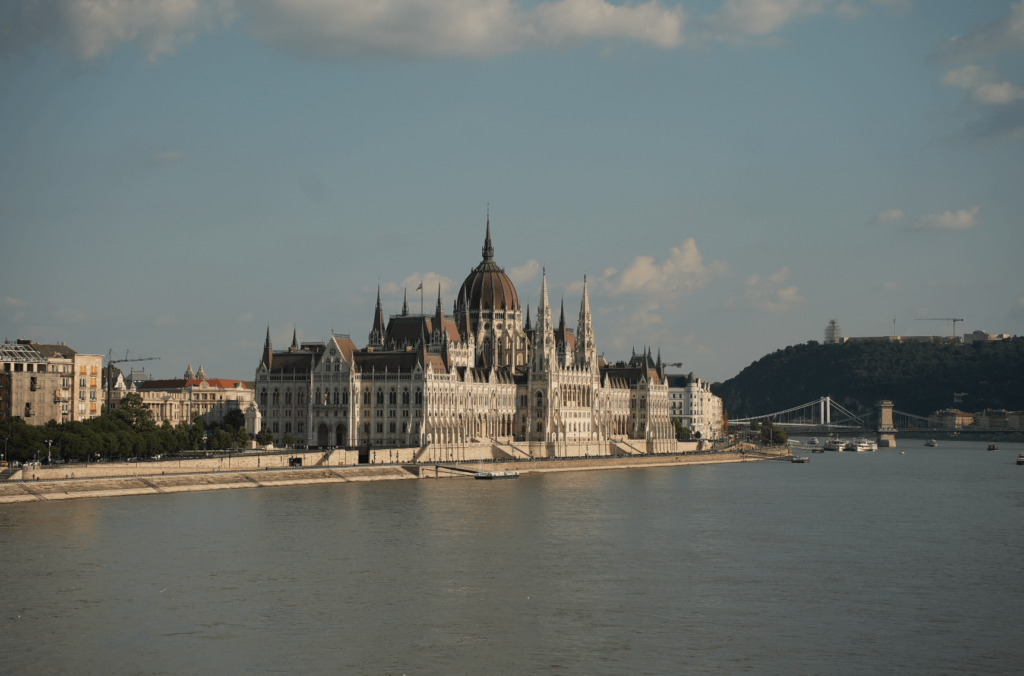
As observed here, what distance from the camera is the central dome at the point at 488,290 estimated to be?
6196 inches

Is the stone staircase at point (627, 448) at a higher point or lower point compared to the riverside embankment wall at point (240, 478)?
higher

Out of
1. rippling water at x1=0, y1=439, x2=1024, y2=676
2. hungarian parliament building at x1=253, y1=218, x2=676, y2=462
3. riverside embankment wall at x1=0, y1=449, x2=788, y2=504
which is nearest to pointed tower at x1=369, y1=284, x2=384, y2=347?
hungarian parliament building at x1=253, y1=218, x2=676, y2=462

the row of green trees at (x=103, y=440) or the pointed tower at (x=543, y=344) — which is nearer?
the row of green trees at (x=103, y=440)

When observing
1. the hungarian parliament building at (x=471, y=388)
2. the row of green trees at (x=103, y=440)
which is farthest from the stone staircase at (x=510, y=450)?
the row of green trees at (x=103, y=440)

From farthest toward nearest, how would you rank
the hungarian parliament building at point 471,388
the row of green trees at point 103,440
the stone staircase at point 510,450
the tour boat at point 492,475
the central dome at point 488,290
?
the central dome at point 488,290 → the stone staircase at point 510,450 → the hungarian parliament building at point 471,388 → the tour boat at point 492,475 → the row of green trees at point 103,440

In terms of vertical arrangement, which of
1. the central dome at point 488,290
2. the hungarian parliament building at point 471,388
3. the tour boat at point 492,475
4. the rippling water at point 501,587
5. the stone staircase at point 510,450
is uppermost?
the central dome at point 488,290

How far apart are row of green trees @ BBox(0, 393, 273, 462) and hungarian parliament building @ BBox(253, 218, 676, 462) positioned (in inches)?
586

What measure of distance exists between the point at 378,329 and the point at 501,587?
101217mm

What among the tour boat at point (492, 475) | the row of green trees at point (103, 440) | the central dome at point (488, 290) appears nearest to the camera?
the row of green trees at point (103, 440)

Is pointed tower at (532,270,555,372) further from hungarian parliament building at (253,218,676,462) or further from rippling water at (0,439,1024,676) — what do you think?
rippling water at (0,439,1024,676)

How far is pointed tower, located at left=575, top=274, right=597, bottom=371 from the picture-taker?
164000mm

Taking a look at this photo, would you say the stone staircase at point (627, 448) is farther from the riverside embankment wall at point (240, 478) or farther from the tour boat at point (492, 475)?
the tour boat at point (492, 475)

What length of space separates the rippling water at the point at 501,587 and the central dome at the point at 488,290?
71.2 m

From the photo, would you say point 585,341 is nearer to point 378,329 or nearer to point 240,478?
point 378,329
